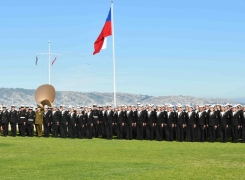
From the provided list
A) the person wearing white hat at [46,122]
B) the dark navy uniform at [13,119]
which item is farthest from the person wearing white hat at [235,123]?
the dark navy uniform at [13,119]

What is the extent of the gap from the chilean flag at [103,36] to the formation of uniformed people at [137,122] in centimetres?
488

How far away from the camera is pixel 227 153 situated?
20.2 metres

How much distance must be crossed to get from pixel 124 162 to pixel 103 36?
63.6 feet

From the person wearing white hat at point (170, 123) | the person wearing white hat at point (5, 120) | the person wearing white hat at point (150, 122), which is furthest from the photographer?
the person wearing white hat at point (5, 120)

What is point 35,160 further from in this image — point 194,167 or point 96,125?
point 96,125

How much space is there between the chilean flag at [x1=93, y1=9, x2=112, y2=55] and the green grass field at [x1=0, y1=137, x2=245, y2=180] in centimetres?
1294

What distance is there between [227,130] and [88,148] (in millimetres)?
7183

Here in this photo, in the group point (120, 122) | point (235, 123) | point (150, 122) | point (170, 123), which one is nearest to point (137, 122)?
point (150, 122)

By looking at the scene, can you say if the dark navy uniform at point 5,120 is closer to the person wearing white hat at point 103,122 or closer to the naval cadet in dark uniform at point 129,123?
the person wearing white hat at point 103,122

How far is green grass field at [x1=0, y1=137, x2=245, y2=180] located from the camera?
49.1 ft

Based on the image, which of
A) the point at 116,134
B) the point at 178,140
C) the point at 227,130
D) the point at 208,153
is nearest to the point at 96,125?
the point at 116,134

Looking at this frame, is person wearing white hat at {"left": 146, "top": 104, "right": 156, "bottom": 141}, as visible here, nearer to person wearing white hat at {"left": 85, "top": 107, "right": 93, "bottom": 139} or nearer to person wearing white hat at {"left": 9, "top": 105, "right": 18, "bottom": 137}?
person wearing white hat at {"left": 85, "top": 107, "right": 93, "bottom": 139}

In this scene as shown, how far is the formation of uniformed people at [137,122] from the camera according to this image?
2702 cm

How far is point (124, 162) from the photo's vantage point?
17.6 m
